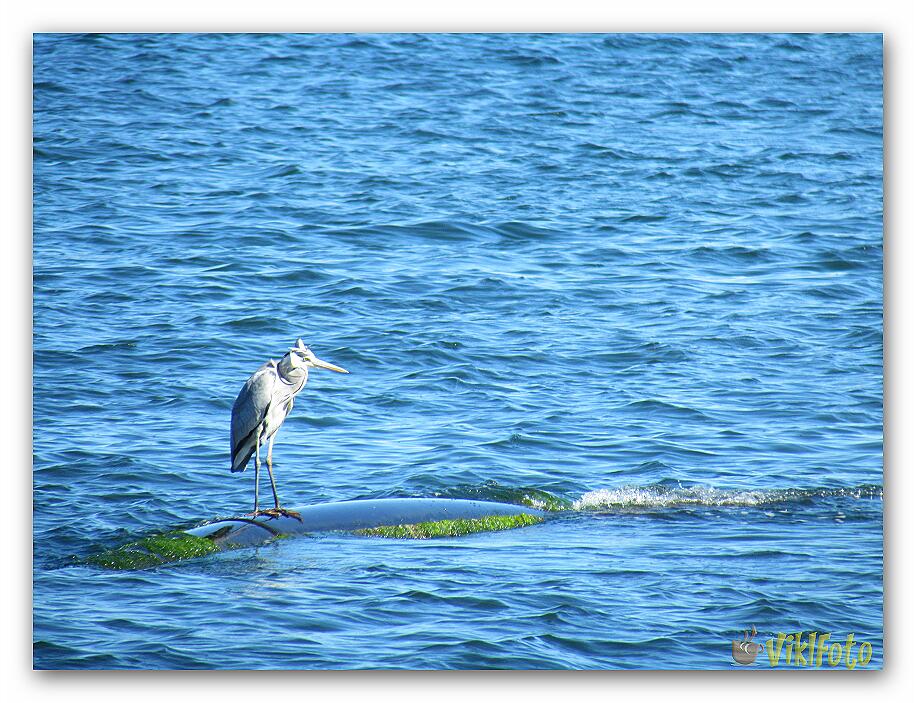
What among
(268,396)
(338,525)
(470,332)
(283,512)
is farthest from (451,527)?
(470,332)

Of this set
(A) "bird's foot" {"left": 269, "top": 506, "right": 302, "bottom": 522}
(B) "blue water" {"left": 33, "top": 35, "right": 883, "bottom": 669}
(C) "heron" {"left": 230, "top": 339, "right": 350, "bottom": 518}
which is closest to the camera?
(B) "blue water" {"left": 33, "top": 35, "right": 883, "bottom": 669}

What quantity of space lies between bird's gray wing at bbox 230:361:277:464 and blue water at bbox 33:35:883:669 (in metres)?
0.64

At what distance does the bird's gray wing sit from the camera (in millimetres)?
6340

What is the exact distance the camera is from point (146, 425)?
742cm

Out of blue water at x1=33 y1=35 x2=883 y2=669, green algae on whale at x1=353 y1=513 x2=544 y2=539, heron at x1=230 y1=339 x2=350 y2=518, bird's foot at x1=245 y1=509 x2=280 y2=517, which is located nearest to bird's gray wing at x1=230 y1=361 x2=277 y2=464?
heron at x1=230 y1=339 x2=350 y2=518

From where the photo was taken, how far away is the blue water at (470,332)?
6008 mm

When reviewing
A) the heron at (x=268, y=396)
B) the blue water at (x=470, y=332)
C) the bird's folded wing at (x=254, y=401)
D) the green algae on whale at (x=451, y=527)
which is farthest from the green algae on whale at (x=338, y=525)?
the bird's folded wing at (x=254, y=401)

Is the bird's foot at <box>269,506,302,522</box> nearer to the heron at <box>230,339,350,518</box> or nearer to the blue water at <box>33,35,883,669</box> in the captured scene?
the blue water at <box>33,35,883,669</box>

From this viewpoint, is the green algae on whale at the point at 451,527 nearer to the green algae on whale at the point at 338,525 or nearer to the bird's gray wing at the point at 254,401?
the green algae on whale at the point at 338,525

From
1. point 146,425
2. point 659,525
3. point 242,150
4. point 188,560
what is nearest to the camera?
point 188,560

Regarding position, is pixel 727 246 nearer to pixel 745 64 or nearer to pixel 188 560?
pixel 745 64

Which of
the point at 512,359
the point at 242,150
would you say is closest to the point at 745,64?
the point at 512,359

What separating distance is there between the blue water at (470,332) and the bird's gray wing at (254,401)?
2.10 ft
